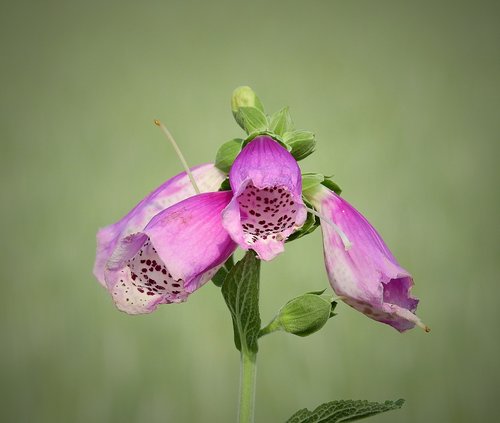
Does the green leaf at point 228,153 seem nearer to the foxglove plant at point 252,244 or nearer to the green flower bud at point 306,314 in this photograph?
the foxglove plant at point 252,244

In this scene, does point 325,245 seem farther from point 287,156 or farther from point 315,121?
point 315,121

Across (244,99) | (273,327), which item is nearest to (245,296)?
(273,327)

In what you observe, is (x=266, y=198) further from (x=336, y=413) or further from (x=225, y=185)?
(x=336, y=413)

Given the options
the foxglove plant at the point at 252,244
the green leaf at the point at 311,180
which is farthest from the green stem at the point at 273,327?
the green leaf at the point at 311,180

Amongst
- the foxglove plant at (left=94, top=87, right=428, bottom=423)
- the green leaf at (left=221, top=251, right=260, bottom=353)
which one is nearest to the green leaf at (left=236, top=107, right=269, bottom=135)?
the foxglove plant at (left=94, top=87, right=428, bottom=423)

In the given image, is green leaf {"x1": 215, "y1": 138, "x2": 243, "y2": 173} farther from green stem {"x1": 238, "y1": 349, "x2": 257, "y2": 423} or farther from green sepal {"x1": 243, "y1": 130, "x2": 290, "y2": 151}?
green stem {"x1": 238, "y1": 349, "x2": 257, "y2": 423}

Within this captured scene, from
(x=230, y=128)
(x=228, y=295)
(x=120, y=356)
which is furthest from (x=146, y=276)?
(x=230, y=128)
